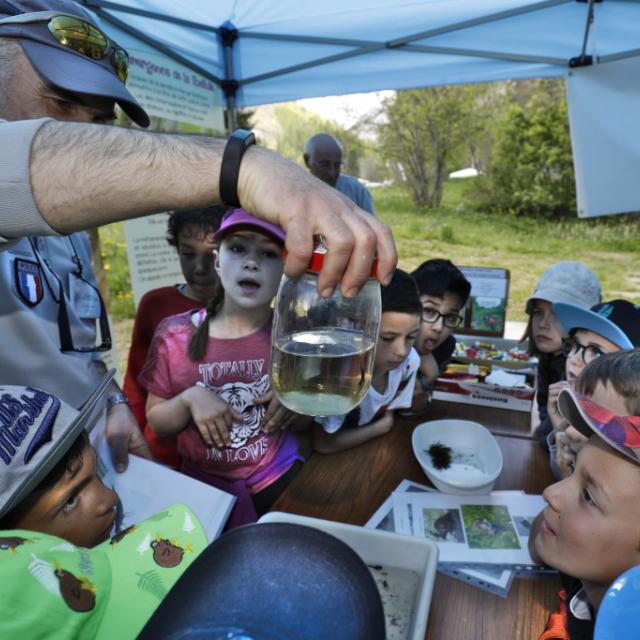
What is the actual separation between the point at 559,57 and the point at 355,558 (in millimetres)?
3789

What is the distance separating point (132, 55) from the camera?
2.92 meters

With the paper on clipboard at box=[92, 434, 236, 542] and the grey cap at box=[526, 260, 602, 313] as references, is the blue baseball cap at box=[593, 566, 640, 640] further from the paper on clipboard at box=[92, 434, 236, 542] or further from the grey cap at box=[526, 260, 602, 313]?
the grey cap at box=[526, 260, 602, 313]

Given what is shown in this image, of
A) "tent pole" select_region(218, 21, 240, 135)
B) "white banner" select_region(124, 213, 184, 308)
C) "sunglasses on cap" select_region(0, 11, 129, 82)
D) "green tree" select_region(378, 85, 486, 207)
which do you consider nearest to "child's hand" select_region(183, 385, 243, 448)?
"sunglasses on cap" select_region(0, 11, 129, 82)

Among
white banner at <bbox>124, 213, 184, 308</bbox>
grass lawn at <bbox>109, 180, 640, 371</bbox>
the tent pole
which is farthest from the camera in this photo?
grass lawn at <bbox>109, 180, 640, 371</bbox>

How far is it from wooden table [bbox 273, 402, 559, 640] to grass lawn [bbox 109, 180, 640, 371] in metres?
5.57

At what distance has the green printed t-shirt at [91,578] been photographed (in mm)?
465

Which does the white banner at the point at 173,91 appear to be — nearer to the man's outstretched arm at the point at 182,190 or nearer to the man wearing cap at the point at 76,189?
the man wearing cap at the point at 76,189

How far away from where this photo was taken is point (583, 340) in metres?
1.52

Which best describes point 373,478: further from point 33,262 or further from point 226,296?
point 33,262

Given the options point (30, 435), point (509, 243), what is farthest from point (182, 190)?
point (509, 243)

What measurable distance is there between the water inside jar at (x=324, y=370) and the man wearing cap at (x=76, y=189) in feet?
0.76

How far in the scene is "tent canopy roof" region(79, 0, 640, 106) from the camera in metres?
2.84

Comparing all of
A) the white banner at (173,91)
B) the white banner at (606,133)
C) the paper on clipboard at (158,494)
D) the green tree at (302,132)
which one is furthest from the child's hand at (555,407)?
the green tree at (302,132)

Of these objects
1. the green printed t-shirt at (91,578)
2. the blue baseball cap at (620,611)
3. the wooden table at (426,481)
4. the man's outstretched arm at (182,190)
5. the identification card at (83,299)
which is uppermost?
the man's outstretched arm at (182,190)
